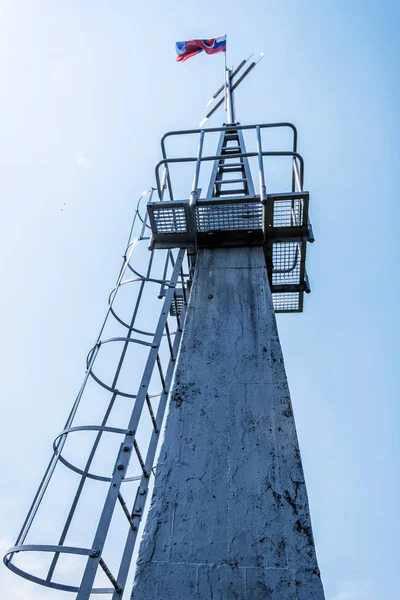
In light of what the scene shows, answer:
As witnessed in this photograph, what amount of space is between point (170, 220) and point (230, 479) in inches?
140

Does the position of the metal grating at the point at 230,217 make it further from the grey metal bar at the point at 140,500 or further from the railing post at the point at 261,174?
the grey metal bar at the point at 140,500

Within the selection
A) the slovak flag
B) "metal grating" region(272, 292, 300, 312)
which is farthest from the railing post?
the slovak flag

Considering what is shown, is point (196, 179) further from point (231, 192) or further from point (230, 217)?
point (231, 192)

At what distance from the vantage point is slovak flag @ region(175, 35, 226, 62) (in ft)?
42.8

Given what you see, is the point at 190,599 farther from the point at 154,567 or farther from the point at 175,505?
the point at 175,505

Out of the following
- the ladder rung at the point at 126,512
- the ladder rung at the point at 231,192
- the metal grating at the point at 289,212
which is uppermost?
the ladder rung at the point at 231,192

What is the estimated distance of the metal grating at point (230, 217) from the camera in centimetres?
566

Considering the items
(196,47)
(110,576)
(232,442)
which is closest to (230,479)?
(232,442)

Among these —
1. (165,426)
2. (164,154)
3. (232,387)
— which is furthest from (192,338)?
(164,154)

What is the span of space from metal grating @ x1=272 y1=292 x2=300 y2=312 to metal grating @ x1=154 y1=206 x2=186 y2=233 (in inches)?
76.7

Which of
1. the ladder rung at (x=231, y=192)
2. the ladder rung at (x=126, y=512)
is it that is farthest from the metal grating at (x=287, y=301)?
the ladder rung at (x=126, y=512)

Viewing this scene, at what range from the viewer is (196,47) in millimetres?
13141

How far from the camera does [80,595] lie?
2.97m

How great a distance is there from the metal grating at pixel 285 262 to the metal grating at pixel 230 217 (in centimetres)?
47
